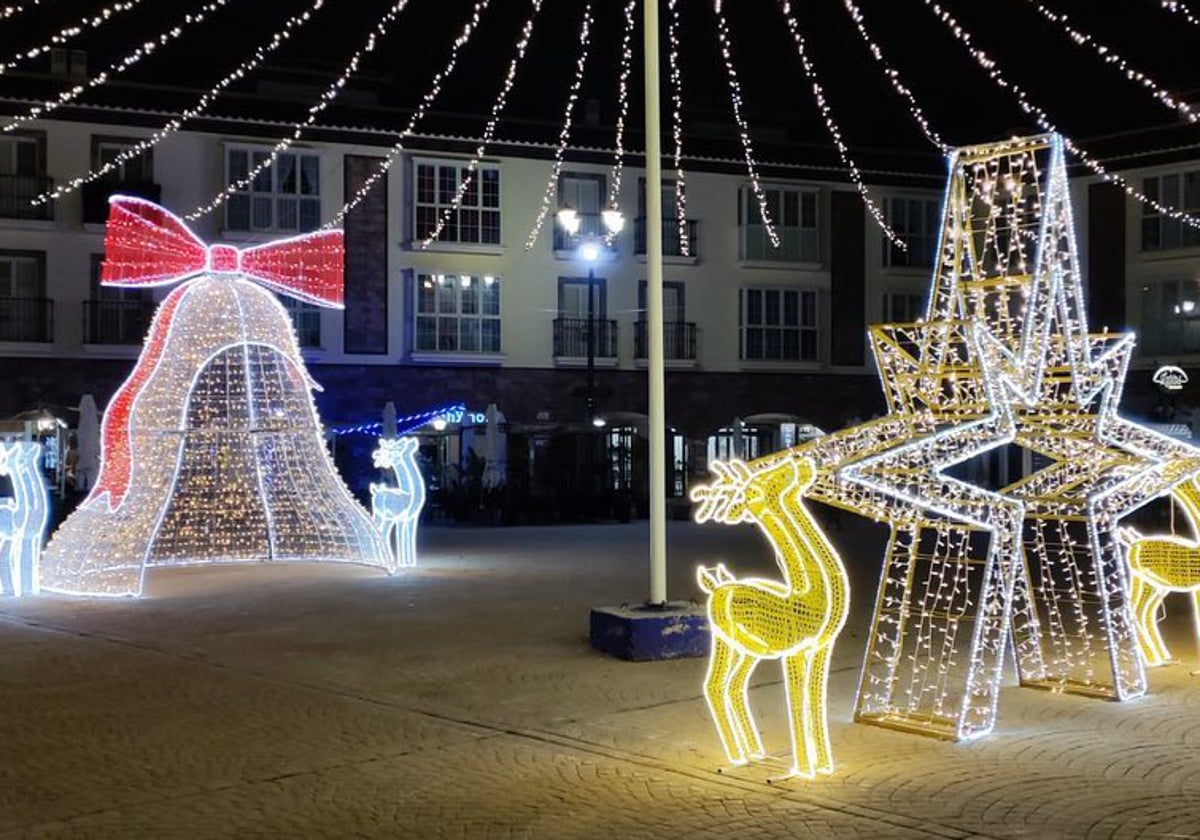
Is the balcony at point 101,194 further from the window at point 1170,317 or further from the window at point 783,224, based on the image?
the window at point 1170,317

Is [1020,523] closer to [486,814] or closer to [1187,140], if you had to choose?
[486,814]

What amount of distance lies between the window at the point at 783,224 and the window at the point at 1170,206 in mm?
8207

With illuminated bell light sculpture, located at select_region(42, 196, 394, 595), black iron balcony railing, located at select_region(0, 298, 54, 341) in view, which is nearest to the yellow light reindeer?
illuminated bell light sculpture, located at select_region(42, 196, 394, 595)

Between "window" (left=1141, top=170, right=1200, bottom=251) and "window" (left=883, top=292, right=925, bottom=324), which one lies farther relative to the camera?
"window" (left=883, top=292, right=925, bottom=324)

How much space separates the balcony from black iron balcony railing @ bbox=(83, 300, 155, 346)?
1874 mm

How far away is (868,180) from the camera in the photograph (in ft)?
122

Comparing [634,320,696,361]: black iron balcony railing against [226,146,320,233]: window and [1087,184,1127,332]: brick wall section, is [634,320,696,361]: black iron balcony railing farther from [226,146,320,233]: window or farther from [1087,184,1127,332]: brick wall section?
[1087,184,1127,332]: brick wall section

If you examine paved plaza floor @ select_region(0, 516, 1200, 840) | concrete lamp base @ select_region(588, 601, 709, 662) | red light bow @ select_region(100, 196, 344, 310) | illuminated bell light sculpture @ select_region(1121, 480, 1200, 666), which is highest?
red light bow @ select_region(100, 196, 344, 310)

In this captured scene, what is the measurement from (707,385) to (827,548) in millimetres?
28681

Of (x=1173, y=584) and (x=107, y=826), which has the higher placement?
(x=1173, y=584)

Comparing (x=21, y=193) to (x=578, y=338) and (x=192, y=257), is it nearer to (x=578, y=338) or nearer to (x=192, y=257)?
(x=578, y=338)

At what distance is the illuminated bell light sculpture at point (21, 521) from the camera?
15750 millimetres

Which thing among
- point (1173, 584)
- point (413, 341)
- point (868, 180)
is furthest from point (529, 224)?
point (1173, 584)

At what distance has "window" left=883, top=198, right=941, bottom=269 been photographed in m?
37.5
